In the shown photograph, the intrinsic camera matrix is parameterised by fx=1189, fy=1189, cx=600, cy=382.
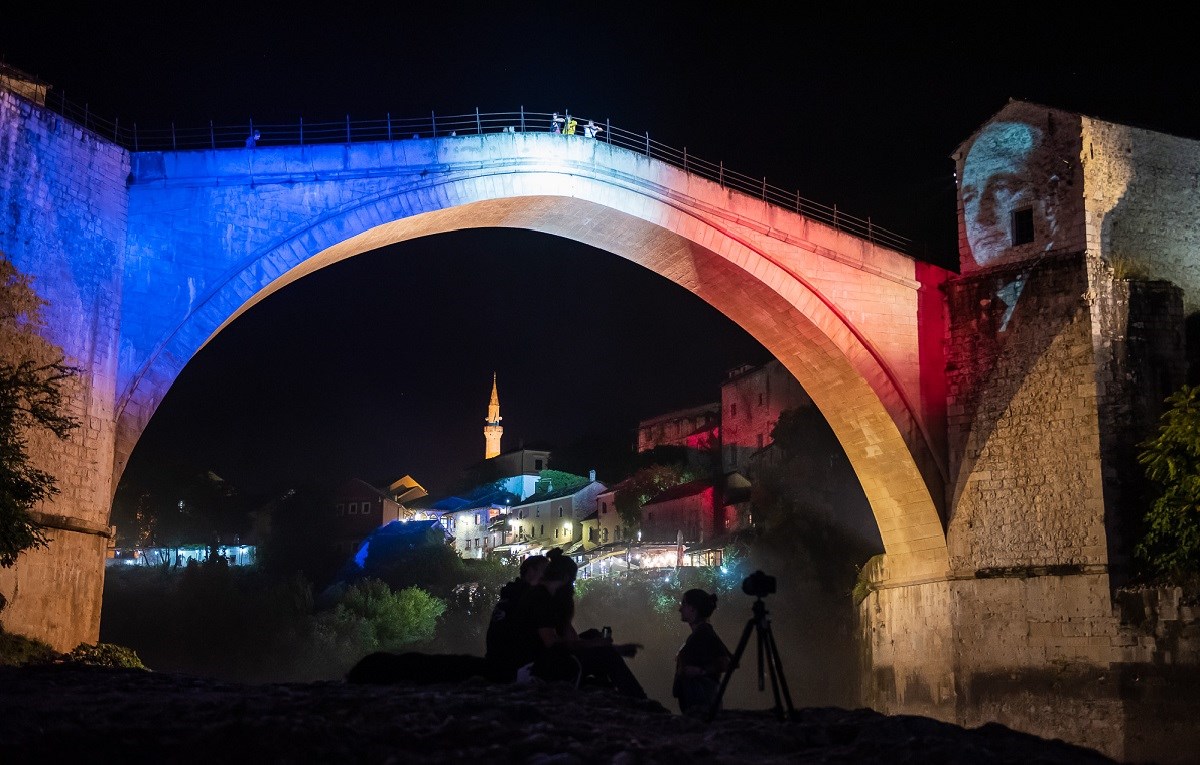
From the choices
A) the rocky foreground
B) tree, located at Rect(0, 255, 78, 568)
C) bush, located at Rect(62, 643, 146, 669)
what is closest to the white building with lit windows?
bush, located at Rect(62, 643, 146, 669)

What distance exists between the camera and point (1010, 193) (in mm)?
15609

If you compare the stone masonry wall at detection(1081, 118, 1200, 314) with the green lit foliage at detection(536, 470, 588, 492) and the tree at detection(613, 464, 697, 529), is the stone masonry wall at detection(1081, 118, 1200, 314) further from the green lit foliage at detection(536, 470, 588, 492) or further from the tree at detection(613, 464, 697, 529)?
the green lit foliage at detection(536, 470, 588, 492)

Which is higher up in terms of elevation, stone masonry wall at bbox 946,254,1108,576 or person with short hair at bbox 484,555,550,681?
stone masonry wall at bbox 946,254,1108,576

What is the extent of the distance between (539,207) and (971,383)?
613cm

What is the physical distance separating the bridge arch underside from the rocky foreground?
8.96 m

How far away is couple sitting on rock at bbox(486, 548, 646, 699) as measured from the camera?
665cm

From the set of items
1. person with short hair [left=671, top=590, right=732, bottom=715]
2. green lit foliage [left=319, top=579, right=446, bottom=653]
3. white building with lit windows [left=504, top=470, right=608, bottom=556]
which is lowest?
green lit foliage [left=319, top=579, right=446, bottom=653]

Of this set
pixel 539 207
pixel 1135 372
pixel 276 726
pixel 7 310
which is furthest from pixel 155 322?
pixel 1135 372

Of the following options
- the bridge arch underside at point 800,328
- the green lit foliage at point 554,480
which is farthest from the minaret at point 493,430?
the bridge arch underside at point 800,328

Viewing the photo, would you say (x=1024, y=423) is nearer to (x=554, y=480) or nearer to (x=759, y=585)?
(x=759, y=585)

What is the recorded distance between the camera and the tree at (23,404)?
31.4 feet

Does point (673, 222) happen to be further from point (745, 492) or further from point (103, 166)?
point (745, 492)

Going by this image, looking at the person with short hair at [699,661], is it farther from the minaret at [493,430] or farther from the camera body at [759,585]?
the minaret at [493,430]

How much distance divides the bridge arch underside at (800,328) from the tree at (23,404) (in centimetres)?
382
